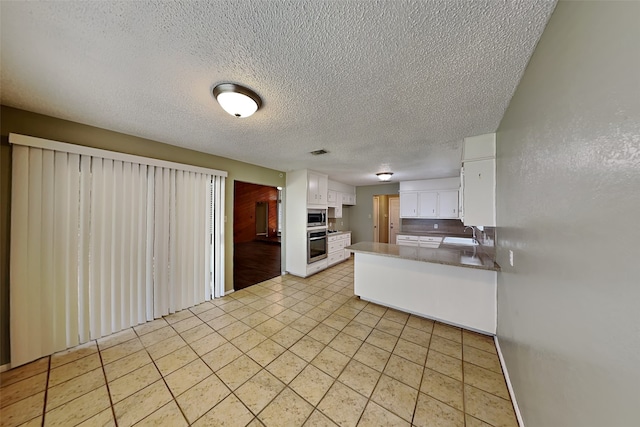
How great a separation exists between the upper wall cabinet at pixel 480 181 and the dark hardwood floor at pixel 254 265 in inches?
154

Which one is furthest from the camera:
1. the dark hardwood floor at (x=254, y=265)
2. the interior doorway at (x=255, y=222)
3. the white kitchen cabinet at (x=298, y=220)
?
the interior doorway at (x=255, y=222)

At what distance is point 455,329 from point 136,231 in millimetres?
4269

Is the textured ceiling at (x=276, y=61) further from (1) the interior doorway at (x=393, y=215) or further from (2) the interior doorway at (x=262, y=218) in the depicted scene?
(2) the interior doorway at (x=262, y=218)

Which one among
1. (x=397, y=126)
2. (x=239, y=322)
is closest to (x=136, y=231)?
(x=239, y=322)

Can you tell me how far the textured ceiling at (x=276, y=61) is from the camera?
101cm

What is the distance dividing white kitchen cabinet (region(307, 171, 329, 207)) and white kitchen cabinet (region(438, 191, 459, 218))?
302cm

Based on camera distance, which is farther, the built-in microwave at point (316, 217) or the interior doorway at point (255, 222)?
the interior doorway at point (255, 222)

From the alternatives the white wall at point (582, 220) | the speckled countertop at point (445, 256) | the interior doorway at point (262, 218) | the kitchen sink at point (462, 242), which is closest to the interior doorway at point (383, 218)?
the kitchen sink at point (462, 242)

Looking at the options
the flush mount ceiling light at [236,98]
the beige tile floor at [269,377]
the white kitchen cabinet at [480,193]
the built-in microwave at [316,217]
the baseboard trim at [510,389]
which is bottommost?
the beige tile floor at [269,377]

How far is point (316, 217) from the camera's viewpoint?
4.84 m

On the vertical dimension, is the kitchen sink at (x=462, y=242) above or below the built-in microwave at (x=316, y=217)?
below

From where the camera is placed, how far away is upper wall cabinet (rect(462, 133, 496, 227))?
2283 millimetres

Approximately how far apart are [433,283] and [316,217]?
2.81 meters

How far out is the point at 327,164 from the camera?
4039mm
